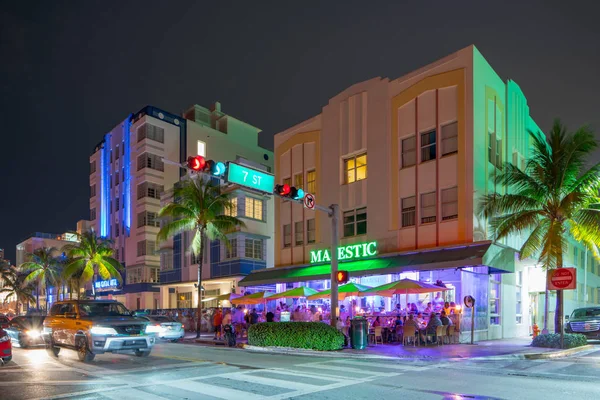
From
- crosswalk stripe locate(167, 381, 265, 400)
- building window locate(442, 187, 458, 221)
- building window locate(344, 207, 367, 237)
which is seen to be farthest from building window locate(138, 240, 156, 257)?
crosswalk stripe locate(167, 381, 265, 400)

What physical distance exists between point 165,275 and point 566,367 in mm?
39678

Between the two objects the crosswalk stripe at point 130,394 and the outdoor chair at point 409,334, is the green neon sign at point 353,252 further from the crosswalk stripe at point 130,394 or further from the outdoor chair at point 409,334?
the crosswalk stripe at point 130,394

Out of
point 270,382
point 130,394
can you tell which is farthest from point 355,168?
point 130,394

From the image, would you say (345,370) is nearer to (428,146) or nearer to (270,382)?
(270,382)

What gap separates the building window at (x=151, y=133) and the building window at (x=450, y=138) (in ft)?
134

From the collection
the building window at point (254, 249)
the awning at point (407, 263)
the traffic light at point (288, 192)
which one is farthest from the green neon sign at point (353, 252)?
the building window at point (254, 249)

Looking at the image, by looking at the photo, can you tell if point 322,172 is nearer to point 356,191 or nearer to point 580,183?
point 356,191

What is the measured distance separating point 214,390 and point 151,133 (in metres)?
52.0

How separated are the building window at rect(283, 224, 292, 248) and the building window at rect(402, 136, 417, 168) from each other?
31.7 feet

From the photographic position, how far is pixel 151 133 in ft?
196

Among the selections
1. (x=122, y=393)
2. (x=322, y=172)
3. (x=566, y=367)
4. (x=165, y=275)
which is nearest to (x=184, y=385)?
(x=122, y=393)

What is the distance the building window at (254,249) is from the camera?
Result: 140 ft

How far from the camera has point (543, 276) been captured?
2842 cm

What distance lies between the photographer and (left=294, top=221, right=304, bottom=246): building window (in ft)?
110
